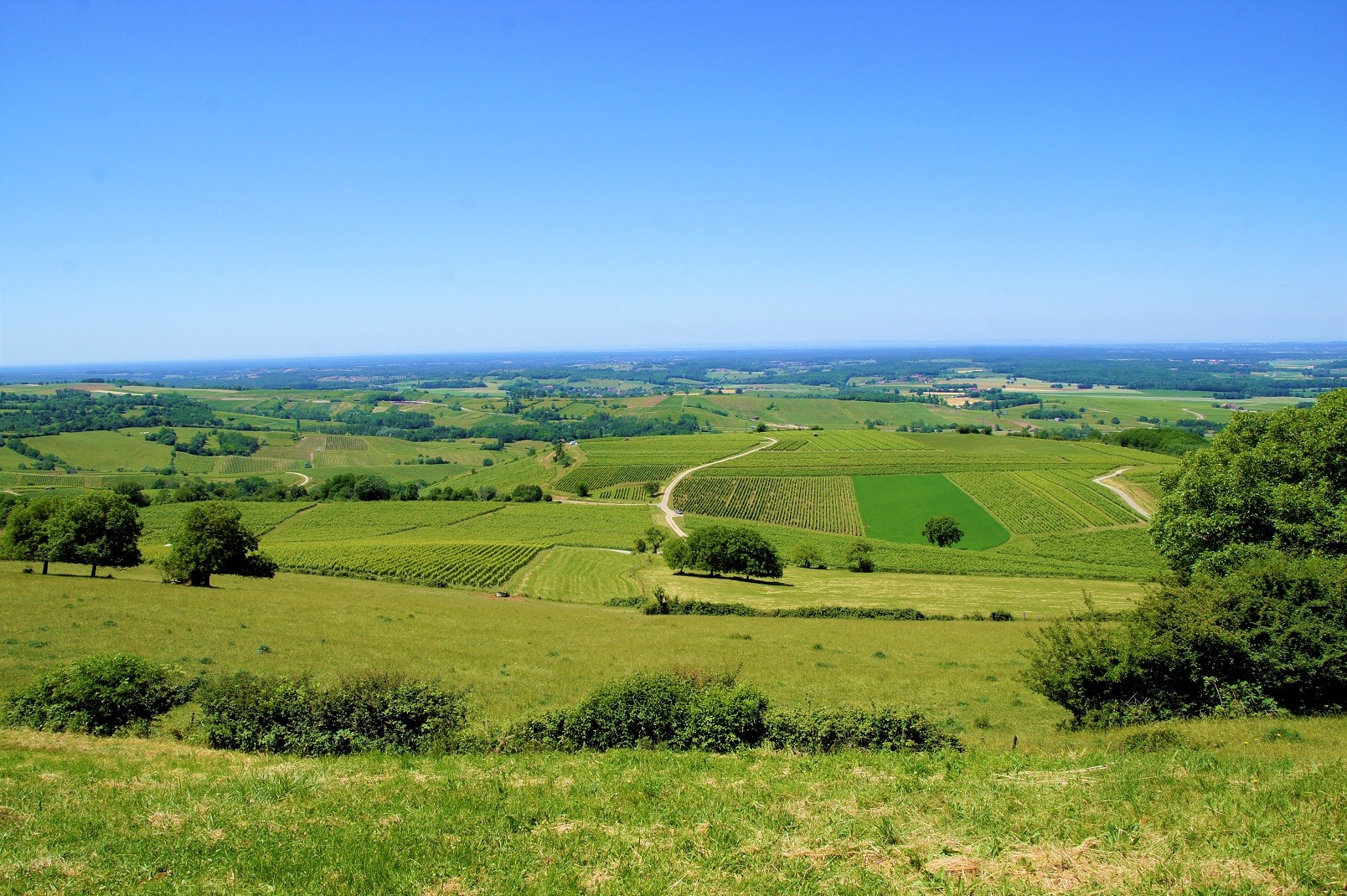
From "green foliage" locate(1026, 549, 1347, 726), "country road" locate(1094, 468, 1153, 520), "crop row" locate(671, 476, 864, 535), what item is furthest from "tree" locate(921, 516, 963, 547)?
"green foliage" locate(1026, 549, 1347, 726)

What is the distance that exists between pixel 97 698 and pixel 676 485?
88.7 m

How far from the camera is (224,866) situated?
8523 mm

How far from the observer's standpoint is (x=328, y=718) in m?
14.1

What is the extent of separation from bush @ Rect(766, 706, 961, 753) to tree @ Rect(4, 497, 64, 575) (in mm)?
43041

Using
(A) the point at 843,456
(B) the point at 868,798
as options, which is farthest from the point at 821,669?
(A) the point at 843,456

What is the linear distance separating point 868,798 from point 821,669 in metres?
14.6

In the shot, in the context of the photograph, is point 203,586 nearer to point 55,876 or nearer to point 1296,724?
point 55,876

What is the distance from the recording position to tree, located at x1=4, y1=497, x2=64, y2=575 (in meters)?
39.2

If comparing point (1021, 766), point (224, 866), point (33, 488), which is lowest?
point (33, 488)

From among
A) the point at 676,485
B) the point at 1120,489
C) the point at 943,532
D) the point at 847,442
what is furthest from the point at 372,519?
the point at 1120,489

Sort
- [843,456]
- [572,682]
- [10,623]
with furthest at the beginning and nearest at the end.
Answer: [843,456] < [10,623] < [572,682]

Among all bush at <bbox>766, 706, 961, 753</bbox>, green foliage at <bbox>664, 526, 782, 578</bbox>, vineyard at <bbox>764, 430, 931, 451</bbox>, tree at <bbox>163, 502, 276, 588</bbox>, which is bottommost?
green foliage at <bbox>664, 526, 782, 578</bbox>

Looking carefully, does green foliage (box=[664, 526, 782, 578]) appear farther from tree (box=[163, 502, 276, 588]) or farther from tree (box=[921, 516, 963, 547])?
tree (box=[163, 502, 276, 588])

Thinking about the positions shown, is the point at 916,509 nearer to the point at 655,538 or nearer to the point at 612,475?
the point at 655,538
